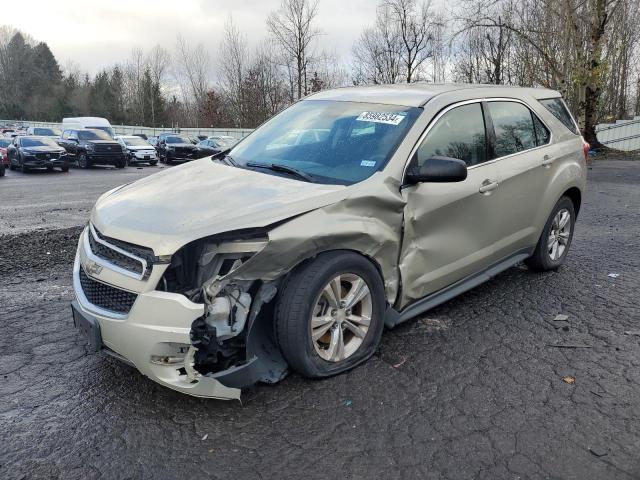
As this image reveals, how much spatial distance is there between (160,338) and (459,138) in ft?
8.67

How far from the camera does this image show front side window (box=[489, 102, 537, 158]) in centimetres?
438

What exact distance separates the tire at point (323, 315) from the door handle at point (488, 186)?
1268 mm

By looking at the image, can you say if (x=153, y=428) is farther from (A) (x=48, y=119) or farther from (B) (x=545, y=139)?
(A) (x=48, y=119)

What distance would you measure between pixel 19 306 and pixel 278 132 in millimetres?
2733

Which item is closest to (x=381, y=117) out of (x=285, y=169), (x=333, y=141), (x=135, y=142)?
(x=333, y=141)

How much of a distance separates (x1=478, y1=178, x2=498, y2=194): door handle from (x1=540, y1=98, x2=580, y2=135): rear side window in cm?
153

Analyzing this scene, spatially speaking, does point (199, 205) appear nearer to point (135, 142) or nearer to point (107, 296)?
point (107, 296)

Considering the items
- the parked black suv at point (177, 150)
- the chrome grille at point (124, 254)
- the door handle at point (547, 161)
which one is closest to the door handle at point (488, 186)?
the door handle at point (547, 161)

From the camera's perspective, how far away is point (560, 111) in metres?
5.38

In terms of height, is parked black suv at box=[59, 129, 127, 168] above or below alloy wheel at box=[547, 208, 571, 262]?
above

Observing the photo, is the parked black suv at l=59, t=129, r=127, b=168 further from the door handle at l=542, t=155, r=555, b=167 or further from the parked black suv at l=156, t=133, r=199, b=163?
the door handle at l=542, t=155, r=555, b=167

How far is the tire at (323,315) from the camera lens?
9.86 ft

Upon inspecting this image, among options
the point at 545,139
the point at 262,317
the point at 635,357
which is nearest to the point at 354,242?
the point at 262,317

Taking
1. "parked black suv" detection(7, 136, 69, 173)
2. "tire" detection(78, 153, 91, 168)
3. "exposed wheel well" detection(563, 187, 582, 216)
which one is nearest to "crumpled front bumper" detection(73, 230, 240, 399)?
"exposed wheel well" detection(563, 187, 582, 216)
